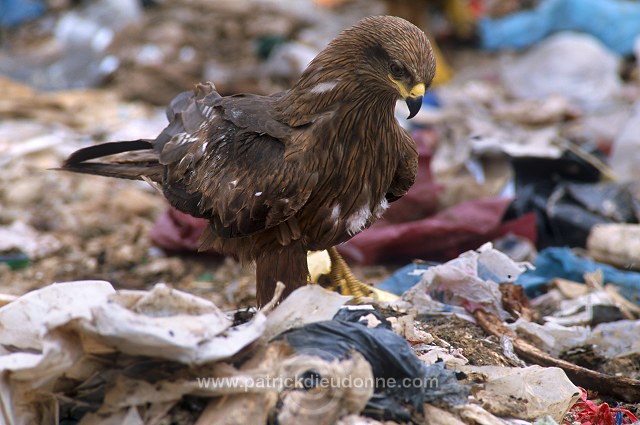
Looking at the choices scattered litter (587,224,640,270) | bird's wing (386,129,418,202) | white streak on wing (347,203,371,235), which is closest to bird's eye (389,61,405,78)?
bird's wing (386,129,418,202)

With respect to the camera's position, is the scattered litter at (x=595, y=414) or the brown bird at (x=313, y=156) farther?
the brown bird at (x=313, y=156)

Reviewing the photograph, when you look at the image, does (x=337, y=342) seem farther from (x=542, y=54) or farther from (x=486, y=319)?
(x=542, y=54)

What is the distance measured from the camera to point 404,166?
3564 mm

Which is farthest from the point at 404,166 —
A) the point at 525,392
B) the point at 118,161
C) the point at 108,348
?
the point at 108,348

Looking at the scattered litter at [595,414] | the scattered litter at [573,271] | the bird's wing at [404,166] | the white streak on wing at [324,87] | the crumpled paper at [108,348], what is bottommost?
the scattered litter at [573,271]

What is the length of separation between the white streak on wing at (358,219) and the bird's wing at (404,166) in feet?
0.81

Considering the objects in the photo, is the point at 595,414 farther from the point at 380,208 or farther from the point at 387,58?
the point at 387,58

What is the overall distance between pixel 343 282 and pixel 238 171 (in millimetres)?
763

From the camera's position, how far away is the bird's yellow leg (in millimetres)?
3787

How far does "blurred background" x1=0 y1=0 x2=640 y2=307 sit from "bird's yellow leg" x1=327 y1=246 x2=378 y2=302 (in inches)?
33.1

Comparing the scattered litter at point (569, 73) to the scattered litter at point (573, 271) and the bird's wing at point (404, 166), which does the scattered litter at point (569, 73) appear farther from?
the bird's wing at point (404, 166)

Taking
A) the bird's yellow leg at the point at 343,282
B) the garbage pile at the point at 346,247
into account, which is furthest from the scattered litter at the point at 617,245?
the bird's yellow leg at the point at 343,282

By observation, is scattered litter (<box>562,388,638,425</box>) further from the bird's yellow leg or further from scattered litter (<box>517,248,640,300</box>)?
scattered litter (<box>517,248,640,300</box>)

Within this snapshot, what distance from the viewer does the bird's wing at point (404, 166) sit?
11.6ft
